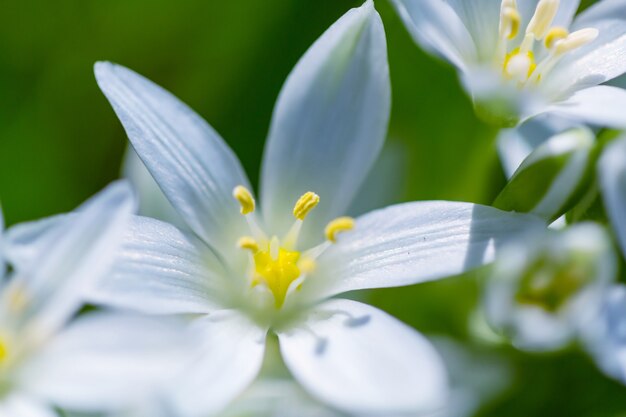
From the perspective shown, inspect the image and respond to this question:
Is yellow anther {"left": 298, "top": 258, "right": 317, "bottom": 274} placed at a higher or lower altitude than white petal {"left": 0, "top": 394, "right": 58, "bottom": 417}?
higher

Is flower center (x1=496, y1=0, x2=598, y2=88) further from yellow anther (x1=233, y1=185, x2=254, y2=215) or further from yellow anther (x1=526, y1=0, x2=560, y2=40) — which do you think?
yellow anther (x1=233, y1=185, x2=254, y2=215)

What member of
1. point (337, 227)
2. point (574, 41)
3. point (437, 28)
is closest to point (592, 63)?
point (574, 41)

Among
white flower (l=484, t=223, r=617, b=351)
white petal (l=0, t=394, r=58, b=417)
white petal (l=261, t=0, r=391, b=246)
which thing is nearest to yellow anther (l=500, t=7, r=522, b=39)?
white petal (l=261, t=0, r=391, b=246)

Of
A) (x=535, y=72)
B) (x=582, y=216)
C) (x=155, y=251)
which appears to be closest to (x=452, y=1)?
(x=535, y=72)

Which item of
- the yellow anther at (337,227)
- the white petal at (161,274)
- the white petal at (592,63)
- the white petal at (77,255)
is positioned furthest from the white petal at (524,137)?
the white petal at (77,255)

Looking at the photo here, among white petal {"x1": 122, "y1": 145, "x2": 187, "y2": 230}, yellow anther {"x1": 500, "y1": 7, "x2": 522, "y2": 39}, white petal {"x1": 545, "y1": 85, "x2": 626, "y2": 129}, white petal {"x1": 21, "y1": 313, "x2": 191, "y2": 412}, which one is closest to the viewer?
white petal {"x1": 21, "y1": 313, "x2": 191, "y2": 412}

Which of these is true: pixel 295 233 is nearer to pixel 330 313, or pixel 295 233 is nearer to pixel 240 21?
pixel 330 313

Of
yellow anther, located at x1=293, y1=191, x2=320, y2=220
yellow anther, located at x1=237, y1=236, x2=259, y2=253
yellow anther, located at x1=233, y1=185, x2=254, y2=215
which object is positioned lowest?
yellow anther, located at x1=237, y1=236, x2=259, y2=253
